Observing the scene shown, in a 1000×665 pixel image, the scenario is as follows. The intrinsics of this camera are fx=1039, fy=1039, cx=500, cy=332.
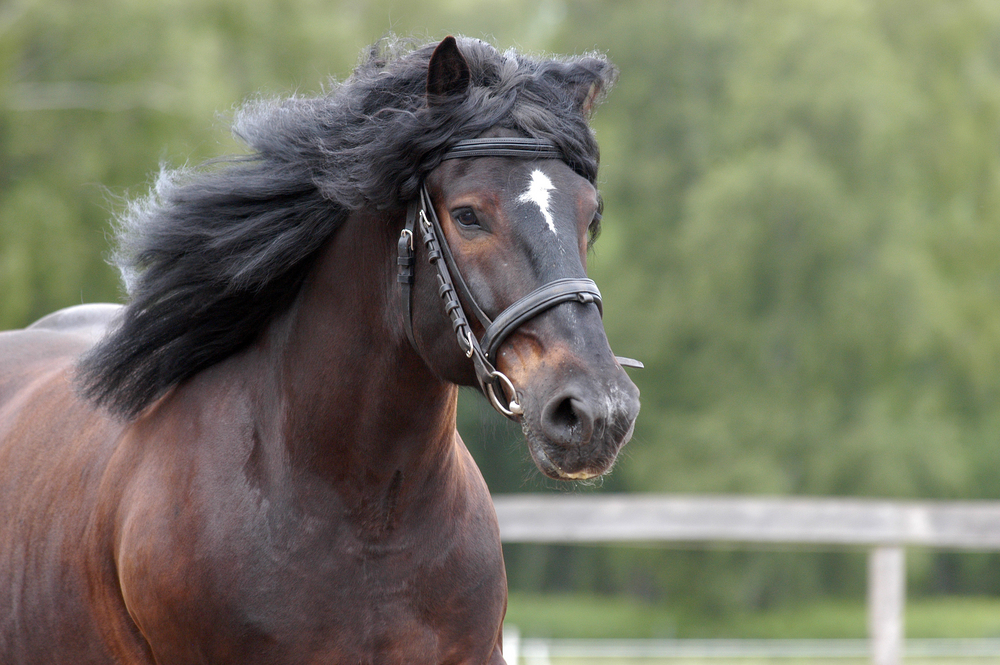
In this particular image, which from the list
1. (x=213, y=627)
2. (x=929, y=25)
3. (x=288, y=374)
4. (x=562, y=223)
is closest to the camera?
→ (x=562, y=223)

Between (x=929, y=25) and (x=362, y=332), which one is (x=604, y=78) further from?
(x=929, y=25)

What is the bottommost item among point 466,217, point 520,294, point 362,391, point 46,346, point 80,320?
point 362,391

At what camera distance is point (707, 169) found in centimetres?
2117

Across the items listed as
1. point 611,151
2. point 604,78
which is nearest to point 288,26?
point 611,151

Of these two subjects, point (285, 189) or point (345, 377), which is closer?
point (345, 377)

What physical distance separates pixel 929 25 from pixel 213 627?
2118 cm

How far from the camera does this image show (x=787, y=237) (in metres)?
19.3

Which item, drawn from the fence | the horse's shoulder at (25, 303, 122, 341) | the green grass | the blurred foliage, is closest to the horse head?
the horse's shoulder at (25, 303, 122, 341)

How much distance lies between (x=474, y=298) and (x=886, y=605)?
17.3ft

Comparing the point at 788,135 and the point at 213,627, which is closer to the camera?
the point at 213,627

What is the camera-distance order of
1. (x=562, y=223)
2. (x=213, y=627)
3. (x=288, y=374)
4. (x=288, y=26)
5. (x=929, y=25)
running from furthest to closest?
1. (x=929, y=25)
2. (x=288, y=26)
3. (x=288, y=374)
4. (x=213, y=627)
5. (x=562, y=223)

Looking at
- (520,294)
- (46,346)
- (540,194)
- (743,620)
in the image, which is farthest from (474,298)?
(743,620)

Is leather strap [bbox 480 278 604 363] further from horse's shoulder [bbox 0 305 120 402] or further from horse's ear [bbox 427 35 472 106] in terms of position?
horse's shoulder [bbox 0 305 120 402]

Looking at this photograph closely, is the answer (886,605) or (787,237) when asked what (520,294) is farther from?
(787,237)
